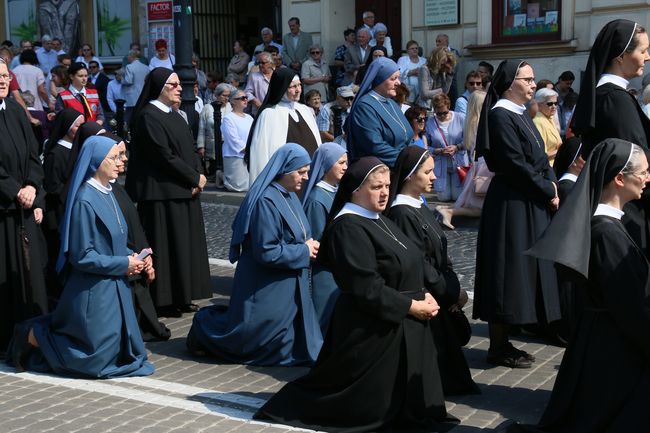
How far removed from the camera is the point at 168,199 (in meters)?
9.77

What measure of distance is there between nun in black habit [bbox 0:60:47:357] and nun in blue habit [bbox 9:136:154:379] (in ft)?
2.13

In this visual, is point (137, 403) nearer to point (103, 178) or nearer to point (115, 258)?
point (115, 258)

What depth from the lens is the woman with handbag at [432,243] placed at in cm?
705

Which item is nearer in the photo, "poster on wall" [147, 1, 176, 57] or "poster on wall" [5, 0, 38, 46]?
"poster on wall" [147, 1, 176, 57]

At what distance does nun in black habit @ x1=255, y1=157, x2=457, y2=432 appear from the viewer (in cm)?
628

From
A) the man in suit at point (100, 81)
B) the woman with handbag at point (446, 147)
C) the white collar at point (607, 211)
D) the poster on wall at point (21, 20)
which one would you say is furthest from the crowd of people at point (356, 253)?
the poster on wall at point (21, 20)

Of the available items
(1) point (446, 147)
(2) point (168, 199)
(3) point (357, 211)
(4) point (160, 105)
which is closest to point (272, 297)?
(3) point (357, 211)

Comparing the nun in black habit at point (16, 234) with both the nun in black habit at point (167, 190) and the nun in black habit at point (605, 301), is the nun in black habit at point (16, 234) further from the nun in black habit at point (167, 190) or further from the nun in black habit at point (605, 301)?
the nun in black habit at point (605, 301)

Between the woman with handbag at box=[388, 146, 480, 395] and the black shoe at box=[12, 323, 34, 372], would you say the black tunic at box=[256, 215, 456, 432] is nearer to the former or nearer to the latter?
the woman with handbag at box=[388, 146, 480, 395]

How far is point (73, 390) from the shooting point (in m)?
7.40

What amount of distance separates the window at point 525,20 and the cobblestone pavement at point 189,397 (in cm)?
1133

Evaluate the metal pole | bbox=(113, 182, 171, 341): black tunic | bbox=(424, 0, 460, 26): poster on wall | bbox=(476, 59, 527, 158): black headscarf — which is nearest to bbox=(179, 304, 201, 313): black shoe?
bbox=(113, 182, 171, 341): black tunic

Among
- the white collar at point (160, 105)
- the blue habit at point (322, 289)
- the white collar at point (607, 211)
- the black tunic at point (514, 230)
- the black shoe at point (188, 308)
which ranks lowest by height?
the black shoe at point (188, 308)

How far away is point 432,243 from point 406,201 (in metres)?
0.29
